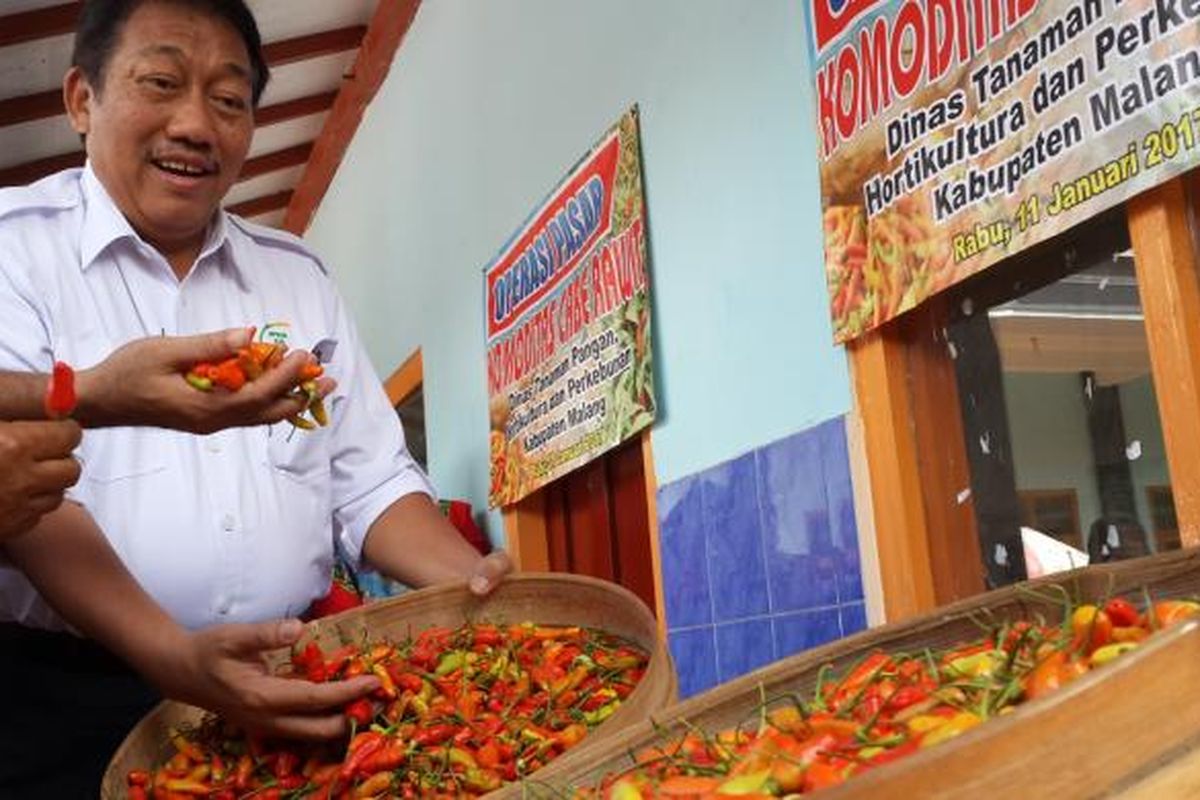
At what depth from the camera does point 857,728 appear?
0.92 meters

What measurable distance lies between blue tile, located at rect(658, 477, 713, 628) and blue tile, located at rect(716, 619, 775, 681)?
0.08m

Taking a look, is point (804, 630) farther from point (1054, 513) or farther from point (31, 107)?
point (31, 107)

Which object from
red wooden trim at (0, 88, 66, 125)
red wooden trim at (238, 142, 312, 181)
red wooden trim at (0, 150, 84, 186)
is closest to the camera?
red wooden trim at (0, 88, 66, 125)

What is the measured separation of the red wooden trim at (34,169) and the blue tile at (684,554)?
3.80 metres

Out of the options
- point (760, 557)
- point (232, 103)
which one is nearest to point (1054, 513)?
point (760, 557)

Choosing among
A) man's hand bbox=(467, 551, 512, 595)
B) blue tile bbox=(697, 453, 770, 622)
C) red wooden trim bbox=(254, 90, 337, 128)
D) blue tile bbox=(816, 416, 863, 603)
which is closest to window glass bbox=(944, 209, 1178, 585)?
blue tile bbox=(816, 416, 863, 603)

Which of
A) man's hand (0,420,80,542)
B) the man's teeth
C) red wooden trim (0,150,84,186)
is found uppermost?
red wooden trim (0,150,84,186)

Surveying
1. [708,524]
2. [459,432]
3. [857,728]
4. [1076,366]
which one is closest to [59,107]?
[459,432]

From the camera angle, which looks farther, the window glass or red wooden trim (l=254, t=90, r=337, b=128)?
red wooden trim (l=254, t=90, r=337, b=128)

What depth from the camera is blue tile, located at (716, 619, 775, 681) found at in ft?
8.38

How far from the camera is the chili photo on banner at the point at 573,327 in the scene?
10.3 ft

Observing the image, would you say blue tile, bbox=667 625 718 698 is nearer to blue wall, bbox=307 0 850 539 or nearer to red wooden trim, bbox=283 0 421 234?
blue wall, bbox=307 0 850 539

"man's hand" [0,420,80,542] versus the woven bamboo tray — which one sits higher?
"man's hand" [0,420,80,542]

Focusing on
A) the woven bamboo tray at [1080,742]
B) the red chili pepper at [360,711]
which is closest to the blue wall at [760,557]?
the red chili pepper at [360,711]
